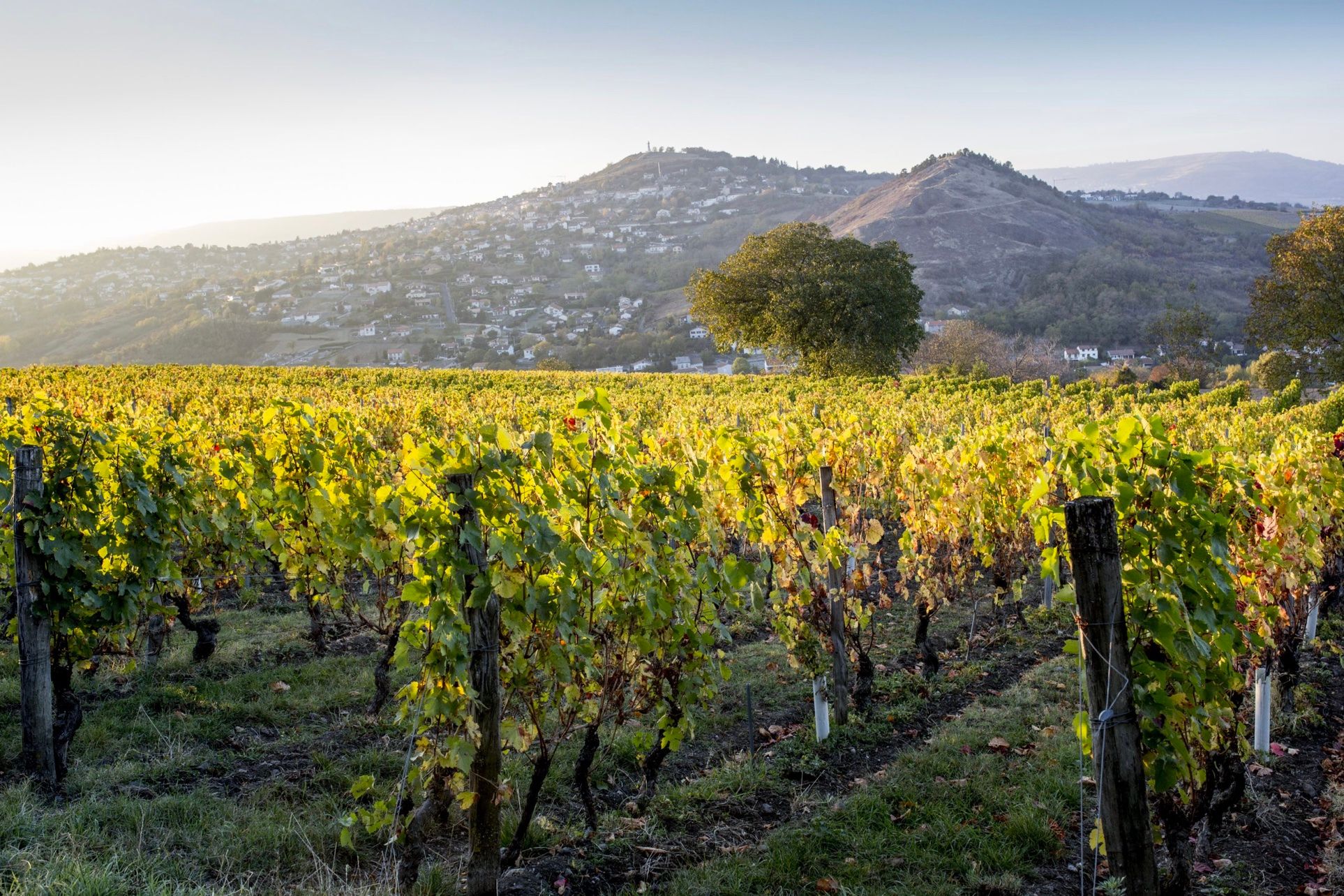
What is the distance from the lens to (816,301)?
116 feet

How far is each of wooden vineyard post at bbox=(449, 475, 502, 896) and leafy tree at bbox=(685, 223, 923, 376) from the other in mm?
32901

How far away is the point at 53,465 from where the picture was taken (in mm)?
4871

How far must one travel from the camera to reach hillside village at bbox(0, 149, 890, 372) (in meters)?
85.4

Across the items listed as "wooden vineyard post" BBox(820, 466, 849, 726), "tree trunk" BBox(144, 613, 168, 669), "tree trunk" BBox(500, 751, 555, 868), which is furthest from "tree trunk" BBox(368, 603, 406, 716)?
"wooden vineyard post" BBox(820, 466, 849, 726)

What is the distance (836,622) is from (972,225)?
431ft

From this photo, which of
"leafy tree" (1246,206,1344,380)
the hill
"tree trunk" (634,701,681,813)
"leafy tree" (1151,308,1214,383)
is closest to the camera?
"tree trunk" (634,701,681,813)

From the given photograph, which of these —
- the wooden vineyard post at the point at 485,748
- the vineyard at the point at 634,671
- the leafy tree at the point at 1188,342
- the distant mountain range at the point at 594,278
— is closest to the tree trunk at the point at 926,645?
the vineyard at the point at 634,671

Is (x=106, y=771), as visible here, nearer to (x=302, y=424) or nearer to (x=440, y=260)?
(x=302, y=424)

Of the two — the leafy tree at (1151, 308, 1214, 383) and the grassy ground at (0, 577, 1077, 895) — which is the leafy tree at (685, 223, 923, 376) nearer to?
the leafy tree at (1151, 308, 1214, 383)

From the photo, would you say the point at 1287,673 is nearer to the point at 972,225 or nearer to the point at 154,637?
the point at 154,637

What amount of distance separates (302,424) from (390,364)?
254ft

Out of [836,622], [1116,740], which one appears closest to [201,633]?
[836,622]

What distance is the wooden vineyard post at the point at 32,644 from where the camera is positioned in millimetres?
4441

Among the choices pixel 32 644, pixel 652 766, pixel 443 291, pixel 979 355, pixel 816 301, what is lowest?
pixel 652 766
